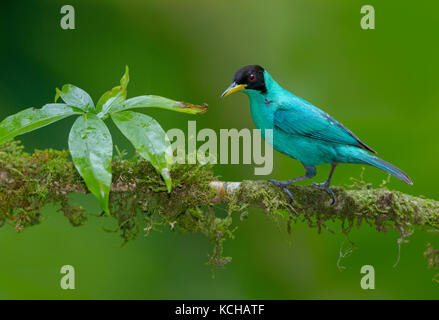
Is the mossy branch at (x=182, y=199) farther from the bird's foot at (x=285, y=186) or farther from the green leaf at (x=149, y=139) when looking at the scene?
the green leaf at (x=149, y=139)

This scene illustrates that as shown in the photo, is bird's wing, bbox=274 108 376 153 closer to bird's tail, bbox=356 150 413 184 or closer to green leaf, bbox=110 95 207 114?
bird's tail, bbox=356 150 413 184

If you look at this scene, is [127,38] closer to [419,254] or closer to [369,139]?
[369,139]

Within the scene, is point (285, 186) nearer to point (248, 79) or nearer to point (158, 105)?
point (248, 79)

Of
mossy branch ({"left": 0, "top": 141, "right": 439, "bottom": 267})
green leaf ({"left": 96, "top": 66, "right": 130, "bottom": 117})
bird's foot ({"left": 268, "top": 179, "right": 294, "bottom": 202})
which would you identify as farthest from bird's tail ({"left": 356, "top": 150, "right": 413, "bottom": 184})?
green leaf ({"left": 96, "top": 66, "right": 130, "bottom": 117})

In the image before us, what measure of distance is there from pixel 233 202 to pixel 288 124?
0.73m

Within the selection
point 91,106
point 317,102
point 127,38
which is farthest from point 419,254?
point 127,38

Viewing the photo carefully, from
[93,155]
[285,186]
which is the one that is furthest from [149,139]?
[285,186]

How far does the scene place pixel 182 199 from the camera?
108 inches

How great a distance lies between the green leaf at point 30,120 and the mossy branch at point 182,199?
271 mm

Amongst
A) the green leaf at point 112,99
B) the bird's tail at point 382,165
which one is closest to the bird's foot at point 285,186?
the bird's tail at point 382,165

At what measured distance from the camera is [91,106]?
2.67 meters

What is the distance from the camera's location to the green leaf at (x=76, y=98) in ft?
8.72

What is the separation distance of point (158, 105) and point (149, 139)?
301mm

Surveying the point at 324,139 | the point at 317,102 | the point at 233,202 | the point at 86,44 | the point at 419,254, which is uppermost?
the point at 86,44
